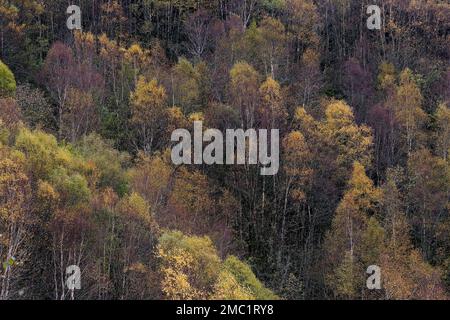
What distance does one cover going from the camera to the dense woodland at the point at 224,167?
33.9m

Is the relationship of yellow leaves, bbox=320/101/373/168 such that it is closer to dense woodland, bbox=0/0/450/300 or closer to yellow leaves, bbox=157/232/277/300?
dense woodland, bbox=0/0/450/300

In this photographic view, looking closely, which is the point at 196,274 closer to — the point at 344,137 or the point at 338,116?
the point at 344,137

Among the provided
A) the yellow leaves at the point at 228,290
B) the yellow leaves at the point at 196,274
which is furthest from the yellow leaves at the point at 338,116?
the yellow leaves at the point at 228,290

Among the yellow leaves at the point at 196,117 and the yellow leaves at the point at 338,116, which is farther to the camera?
the yellow leaves at the point at 196,117

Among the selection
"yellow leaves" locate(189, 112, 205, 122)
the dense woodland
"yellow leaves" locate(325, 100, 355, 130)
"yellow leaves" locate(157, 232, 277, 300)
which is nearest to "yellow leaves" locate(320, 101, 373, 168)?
"yellow leaves" locate(325, 100, 355, 130)

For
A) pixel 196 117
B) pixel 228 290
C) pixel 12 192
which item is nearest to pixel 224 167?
pixel 196 117

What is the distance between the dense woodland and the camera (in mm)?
33875

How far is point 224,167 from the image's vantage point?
48906 millimetres

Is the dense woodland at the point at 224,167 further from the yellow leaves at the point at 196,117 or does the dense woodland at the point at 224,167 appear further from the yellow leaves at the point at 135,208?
the yellow leaves at the point at 196,117

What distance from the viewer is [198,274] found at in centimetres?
3300

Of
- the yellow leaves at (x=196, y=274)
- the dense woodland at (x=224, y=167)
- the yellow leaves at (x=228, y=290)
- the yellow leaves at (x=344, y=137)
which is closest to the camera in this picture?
the yellow leaves at (x=228, y=290)

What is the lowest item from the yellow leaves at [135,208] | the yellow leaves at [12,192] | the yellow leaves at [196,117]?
the yellow leaves at [135,208]
